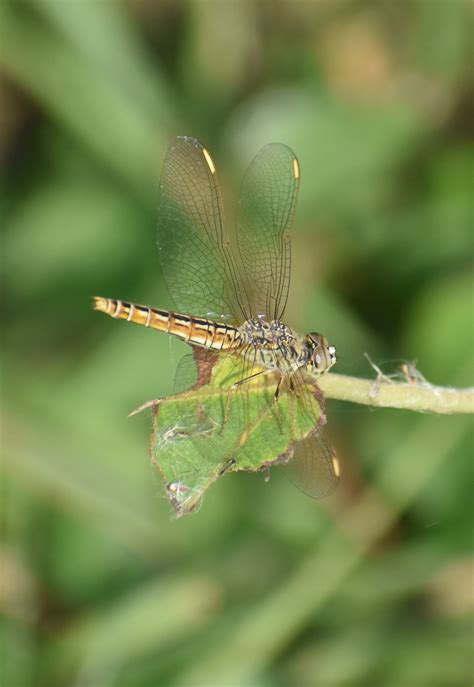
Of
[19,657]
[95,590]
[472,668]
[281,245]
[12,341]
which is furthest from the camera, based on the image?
[12,341]

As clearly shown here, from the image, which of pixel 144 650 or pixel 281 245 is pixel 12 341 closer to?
pixel 144 650

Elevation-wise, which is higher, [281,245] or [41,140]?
[41,140]

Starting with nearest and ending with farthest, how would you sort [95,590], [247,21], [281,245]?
[281,245]
[95,590]
[247,21]

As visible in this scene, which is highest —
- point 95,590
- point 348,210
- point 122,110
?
point 122,110

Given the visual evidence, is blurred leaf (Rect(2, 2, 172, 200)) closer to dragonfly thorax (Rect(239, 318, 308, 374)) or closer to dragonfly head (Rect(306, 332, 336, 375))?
dragonfly thorax (Rect(239, 318, 308, 374))

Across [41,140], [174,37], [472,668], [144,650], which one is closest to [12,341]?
[41,140]

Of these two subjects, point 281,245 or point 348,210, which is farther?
point 348,210

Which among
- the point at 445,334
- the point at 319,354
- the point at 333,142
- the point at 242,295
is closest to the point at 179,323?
the point at 242,295

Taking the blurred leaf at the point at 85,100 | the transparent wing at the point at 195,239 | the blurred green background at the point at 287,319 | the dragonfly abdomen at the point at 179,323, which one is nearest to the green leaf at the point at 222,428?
the dragonfly abdomen at the point at 179,323
